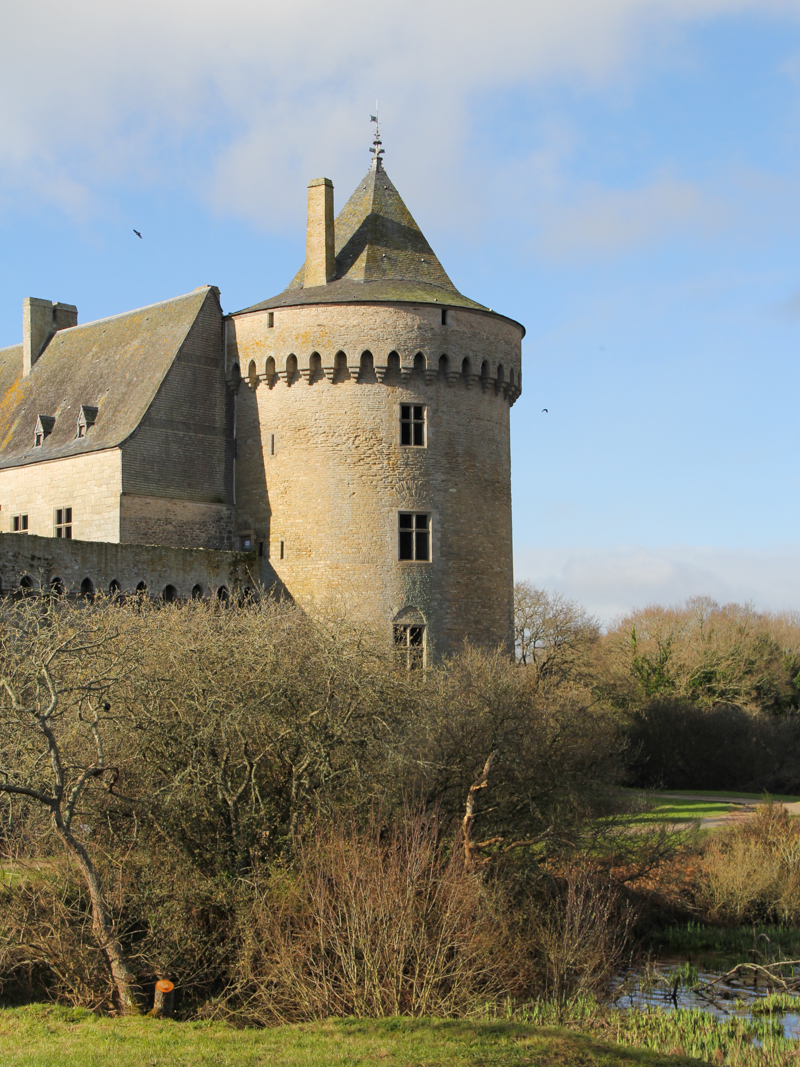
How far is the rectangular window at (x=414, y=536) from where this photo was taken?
28453mm

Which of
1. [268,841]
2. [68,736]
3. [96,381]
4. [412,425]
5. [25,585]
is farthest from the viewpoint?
[96,381]

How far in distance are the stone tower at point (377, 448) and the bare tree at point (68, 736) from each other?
1051 centimetres

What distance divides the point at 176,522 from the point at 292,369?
14.4ft

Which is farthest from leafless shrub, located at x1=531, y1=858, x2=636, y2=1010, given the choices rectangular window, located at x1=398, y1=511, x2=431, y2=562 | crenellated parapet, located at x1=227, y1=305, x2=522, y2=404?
crenellated parapet, located at x1=227, y1=305, x2=522, y2=404

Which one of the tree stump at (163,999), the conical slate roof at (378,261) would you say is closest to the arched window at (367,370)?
the conical slate roof at (378,261)

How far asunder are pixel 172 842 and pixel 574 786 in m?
7.02

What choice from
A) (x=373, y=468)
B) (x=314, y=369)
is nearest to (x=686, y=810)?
(x=373, y=468)

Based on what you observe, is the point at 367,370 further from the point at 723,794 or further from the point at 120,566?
the point at 723,794

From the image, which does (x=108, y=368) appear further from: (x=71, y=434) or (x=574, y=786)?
(x=574, y=786)

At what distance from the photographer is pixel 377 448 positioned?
93.4 ft

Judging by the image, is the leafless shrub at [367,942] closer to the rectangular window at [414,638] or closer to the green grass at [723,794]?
the rectangular window at [414,638]

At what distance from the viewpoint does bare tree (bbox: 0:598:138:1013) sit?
43.4ft

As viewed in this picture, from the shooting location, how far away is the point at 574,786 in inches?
789

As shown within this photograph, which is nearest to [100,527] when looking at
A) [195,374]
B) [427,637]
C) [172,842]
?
[195,374]
